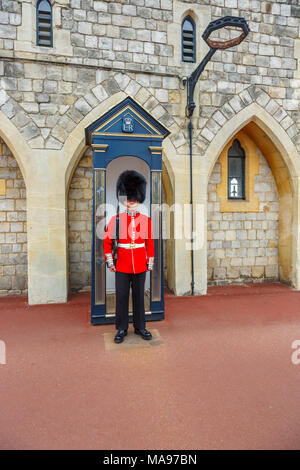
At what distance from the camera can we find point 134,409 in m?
2.18

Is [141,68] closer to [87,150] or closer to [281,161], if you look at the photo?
[87,150]

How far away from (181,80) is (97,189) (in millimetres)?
2436

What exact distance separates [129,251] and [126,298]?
479 mm

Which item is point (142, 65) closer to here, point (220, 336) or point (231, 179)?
point (231, 179)

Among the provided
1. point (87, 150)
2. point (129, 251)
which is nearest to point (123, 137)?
point (129, 251)

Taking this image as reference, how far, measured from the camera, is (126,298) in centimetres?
336

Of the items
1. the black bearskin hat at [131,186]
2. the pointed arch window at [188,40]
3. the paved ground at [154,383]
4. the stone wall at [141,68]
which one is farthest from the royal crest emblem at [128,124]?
the paved ground at [154,383]

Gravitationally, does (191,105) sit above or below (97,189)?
above

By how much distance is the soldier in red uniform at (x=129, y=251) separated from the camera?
3.31 meters

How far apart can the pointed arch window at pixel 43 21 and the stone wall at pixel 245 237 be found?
3.16 metres

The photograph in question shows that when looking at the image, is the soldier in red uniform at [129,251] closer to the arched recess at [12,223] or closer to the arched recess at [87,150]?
the arched recess at [87,150]

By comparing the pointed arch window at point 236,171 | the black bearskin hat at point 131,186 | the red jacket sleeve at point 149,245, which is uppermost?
the pointed arch window at point 236,171

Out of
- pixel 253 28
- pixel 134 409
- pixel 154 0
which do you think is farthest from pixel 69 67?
pixel 134 409

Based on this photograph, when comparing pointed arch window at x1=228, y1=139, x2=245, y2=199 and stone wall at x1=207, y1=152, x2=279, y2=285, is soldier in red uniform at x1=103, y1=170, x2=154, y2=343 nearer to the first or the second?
stone wall at x1=207, y1=152, x2=279, y2=285
